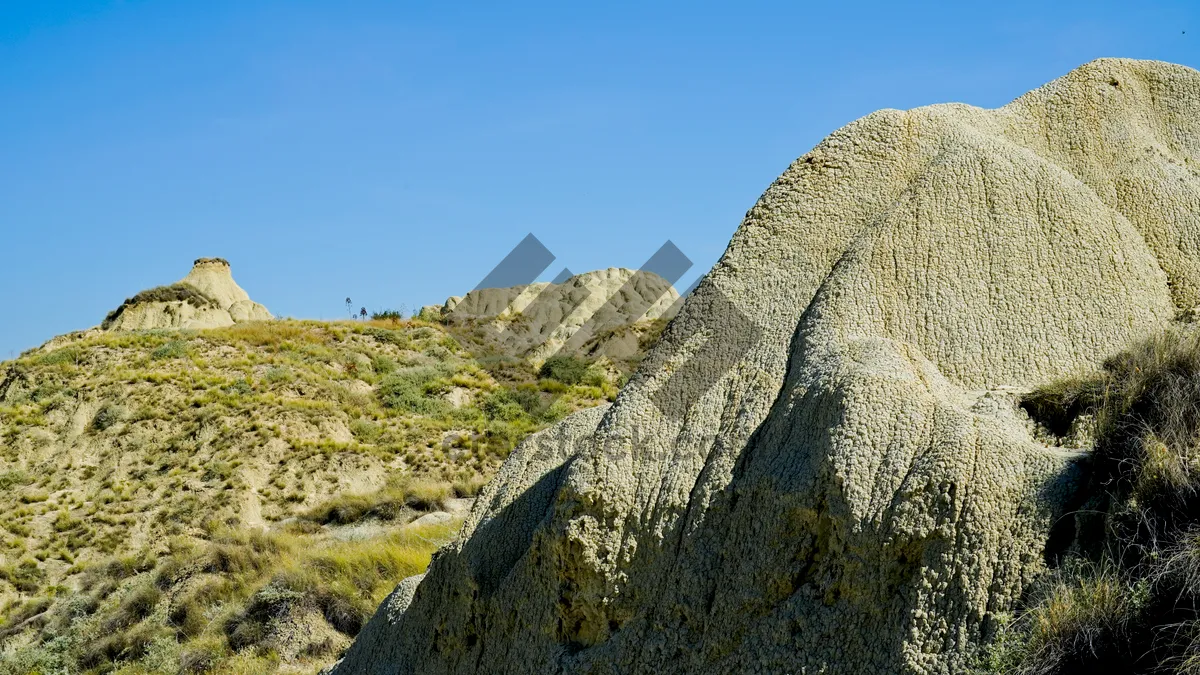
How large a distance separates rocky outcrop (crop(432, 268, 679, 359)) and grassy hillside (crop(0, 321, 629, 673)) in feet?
31.5

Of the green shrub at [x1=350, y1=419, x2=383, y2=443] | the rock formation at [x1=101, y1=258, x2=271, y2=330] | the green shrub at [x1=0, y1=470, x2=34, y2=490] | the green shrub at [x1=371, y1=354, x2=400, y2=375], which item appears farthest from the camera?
the rock formation at [x1=101, y1=258, x2=271, y2=330]

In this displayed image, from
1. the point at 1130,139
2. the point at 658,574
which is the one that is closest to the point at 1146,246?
the point at 1130,139

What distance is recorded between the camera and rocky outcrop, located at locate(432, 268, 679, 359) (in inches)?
2275

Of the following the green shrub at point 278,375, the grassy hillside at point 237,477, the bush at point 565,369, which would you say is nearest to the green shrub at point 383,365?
the grassy hillside at point 237,477

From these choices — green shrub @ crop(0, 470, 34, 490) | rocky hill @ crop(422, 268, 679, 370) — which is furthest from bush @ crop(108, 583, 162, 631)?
rocky hill @ crop(422, 268, 679, 370)

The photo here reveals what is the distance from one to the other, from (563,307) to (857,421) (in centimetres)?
5920

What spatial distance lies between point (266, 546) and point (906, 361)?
18263mm

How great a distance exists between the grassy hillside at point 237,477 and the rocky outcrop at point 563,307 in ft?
31.5

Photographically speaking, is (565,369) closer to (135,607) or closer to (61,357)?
(61,357)

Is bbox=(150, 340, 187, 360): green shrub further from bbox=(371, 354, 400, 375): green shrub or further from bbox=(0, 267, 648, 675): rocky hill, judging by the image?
bbox=(371, 354, 400, 375): green shrub

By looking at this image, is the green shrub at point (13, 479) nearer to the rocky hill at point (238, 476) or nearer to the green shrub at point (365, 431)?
the rocky hill at point (238, 476)

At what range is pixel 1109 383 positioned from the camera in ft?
20.2

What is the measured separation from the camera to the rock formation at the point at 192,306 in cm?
5266

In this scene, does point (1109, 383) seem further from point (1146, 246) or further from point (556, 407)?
point (556, 407)
